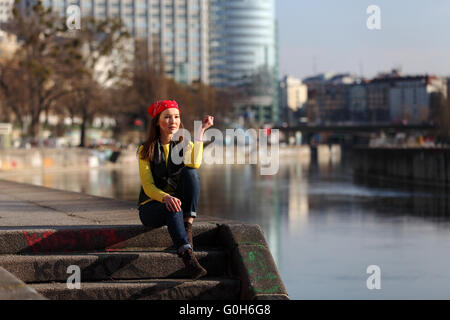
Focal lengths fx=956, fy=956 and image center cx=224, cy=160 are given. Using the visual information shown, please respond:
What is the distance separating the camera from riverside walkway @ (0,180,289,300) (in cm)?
853

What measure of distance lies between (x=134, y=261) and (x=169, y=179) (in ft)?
2.86

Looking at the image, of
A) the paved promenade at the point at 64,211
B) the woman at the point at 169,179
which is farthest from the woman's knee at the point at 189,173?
the paved promenade at the point at 64,211

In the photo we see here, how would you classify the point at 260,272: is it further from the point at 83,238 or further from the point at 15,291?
the point at 15,291

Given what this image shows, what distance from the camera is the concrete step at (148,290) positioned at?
8383 millimetres

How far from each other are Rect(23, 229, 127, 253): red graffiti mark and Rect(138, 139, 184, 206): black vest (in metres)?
0.50

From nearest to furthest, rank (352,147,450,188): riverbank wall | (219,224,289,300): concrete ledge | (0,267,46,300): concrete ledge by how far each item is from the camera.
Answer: (0,267,46,300): concrete ledge < (219,224,289,300): concrete ledge < (352,147,450,188): riverbank wall

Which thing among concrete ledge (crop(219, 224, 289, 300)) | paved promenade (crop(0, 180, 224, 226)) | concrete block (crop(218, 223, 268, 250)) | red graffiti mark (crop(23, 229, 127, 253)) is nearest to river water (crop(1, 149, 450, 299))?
paved promenade (crop(0, 180, 224, 226))

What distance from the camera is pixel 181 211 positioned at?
351 inches

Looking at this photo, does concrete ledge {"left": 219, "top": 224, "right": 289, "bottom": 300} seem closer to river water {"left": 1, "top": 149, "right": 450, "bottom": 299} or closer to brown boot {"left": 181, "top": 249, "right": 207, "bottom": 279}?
brown boot {"left": 181, "top": 249, "right": 207, "bottom": 279}

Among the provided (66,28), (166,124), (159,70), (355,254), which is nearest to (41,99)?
(66,28)
